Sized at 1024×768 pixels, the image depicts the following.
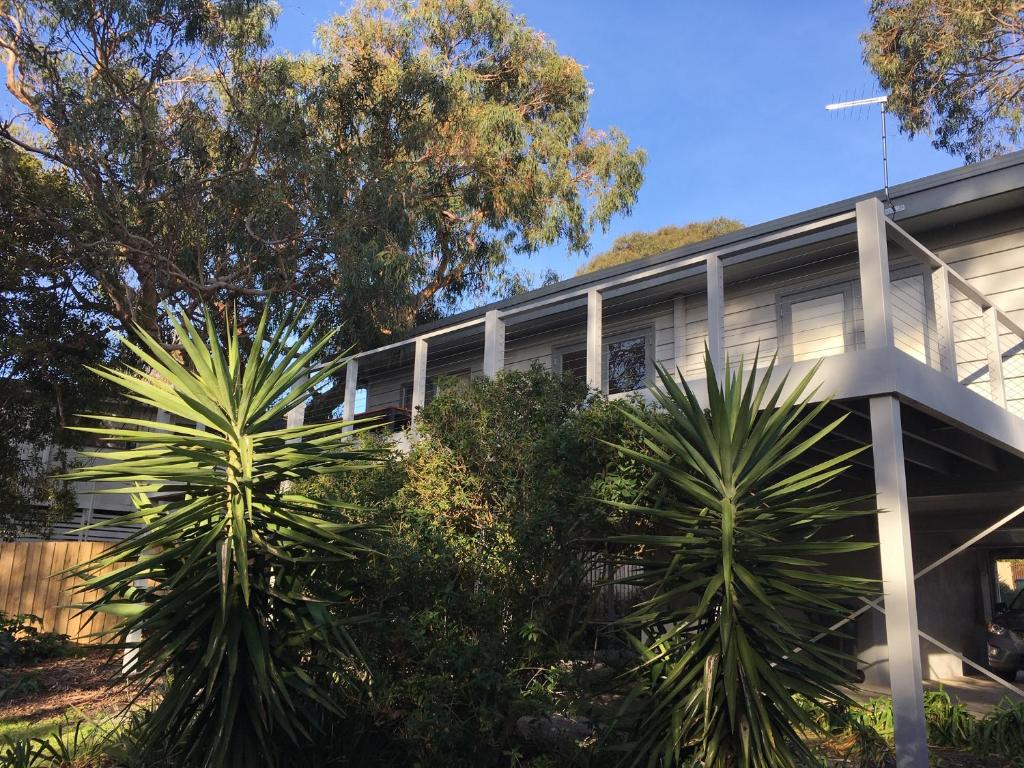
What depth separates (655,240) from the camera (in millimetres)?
32625

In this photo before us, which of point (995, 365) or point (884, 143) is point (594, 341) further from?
point (884, 143)

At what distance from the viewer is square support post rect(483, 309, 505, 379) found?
9109 mm

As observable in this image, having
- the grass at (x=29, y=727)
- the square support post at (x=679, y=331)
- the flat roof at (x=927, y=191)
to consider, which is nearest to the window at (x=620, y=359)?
the square support post at (x=679, y=331)

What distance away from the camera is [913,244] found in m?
7.09

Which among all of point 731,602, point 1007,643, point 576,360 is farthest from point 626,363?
point 731,602

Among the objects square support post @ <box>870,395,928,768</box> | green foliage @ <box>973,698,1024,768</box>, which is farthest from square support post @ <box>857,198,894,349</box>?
green foliage @ <box>973,698,1024,768</box>

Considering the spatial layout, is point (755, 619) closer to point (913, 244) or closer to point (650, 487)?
point (650, 487)

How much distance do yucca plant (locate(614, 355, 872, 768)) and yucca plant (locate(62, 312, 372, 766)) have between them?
189cm

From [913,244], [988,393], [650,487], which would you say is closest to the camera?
[650,487]

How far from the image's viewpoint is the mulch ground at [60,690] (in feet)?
29.4

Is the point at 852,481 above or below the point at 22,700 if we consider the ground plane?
above

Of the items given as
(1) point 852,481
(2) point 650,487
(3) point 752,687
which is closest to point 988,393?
(1) point 852,481

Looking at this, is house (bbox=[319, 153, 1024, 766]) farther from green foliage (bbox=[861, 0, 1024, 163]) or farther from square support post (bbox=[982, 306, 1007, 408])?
green foliage (bbox=[861, 0, 1024, 163])

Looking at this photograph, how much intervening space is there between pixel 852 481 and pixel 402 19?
15080 mm
